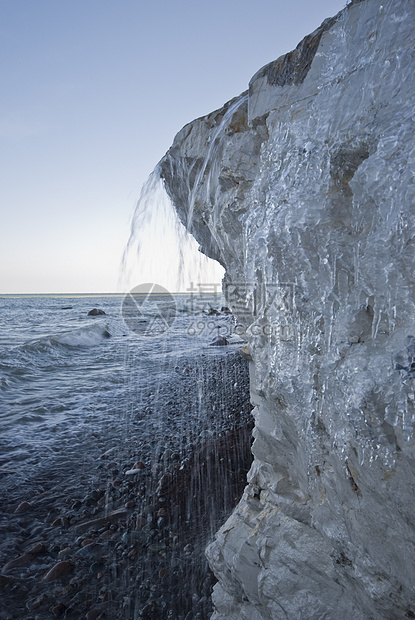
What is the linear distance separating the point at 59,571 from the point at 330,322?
12.9 ft

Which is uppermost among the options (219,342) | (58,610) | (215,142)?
(215,142)

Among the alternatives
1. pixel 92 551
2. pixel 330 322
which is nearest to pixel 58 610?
pixel 92 551

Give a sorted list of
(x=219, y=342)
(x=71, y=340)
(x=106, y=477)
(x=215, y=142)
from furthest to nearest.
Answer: (x=71, y=340) → (x=219, y=342) → (x=106, y=477) → (x=215, y=142)

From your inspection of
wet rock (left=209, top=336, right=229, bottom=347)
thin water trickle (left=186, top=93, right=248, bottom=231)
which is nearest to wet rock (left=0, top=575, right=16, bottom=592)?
thin water trickle (left=186, top=93, right=248, bottom=231)

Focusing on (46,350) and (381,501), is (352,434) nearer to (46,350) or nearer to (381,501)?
(381,501)

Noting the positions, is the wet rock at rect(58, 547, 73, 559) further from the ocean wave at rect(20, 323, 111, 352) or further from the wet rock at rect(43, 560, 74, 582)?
the ocean wave at rect(20, 323, 111, 352)

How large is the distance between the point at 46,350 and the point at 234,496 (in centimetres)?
1291

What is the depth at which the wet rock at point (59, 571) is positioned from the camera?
3.57 meters

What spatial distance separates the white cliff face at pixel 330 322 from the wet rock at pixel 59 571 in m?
1.87

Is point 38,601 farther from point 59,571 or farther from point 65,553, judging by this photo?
point 65,553

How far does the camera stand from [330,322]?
6.36 feet

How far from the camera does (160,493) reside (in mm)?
4816

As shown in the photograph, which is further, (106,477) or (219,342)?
(219,342)

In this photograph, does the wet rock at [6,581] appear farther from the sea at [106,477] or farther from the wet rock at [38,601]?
the wet rock at [38,601]
